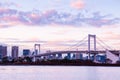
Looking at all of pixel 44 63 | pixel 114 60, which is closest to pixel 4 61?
pixel 44 63

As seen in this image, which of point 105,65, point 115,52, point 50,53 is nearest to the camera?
point 115,52

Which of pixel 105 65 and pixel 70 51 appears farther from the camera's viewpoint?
pixel 105 65

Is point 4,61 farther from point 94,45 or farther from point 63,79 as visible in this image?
point 63,79

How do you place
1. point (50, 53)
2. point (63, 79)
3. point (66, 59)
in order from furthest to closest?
point (66, 59) < point (50, 53) < point (63, 79)

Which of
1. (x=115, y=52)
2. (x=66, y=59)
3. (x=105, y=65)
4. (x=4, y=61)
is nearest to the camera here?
(x=115, y=52)

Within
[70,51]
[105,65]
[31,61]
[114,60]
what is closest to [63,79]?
[70,51]

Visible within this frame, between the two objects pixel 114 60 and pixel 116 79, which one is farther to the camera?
pixel 114 60

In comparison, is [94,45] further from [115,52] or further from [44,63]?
[44,63]

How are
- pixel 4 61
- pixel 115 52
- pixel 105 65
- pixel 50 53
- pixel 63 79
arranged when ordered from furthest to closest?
pixel 4 61
pixel 105 65
pixel 50 53
pixel 115 52
pixel 63 79
